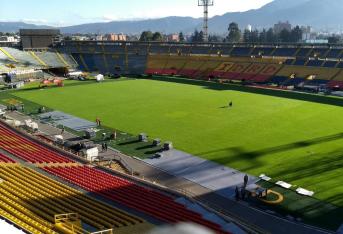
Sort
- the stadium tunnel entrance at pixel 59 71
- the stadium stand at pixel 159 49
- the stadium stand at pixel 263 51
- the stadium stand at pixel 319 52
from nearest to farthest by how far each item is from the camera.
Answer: the stadium stand at pixel 319 52
the stadium stand at pixel 263 51
the stadium tunnel entrance at pixel 59 71
the stadium stand at pixel 159 49

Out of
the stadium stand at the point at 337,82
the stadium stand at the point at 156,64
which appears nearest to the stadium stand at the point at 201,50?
the stadium stand at the point at 156,64

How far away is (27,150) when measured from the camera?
1231 inches

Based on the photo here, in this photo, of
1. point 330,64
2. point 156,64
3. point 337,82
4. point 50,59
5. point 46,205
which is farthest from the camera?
point 50,59

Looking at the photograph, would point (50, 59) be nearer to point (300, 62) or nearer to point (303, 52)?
point (300, 62)

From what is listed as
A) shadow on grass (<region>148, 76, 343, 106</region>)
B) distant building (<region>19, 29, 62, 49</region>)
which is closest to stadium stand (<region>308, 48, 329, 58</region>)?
shadow on grass (<region>148, 76, 343, 106</region>)

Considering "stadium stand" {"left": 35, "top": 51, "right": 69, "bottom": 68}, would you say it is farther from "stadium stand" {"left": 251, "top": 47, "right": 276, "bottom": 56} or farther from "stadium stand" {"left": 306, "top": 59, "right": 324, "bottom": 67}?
"stadium stand" {"left": 306, "top": 59, "right": 324, "bottom": 67}

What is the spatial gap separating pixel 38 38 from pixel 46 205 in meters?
103

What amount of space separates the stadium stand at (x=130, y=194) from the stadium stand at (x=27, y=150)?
2.62 meters

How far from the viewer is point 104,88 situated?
3017 inches

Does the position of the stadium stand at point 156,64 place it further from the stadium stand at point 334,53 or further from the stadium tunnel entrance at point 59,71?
the stadium stand at point 334,53

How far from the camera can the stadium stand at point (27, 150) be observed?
29167 mm

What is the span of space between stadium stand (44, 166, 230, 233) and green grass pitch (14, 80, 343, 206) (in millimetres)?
10684

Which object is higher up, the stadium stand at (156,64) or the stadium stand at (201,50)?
the stadium stand at (201,50)

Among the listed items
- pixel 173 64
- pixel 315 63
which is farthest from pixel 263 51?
pixel 173 64
